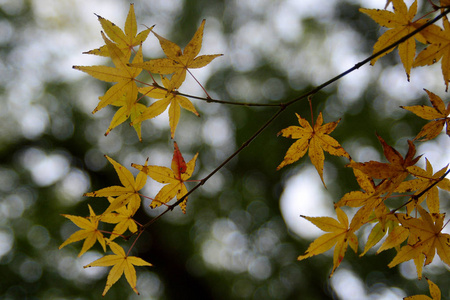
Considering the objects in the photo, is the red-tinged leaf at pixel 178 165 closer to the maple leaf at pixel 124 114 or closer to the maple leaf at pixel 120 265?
the maple leaf at pixel 124 114

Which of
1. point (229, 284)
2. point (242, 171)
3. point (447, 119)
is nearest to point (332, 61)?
point (242, 171)

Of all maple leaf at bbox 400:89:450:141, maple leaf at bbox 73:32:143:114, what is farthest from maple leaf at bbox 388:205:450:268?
maple leaf at bbox 73:32:143:114

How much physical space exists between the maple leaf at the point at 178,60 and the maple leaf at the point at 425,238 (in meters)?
0.37

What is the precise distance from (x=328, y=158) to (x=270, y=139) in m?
0.65

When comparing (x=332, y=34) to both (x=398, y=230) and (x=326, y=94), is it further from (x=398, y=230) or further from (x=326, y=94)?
(x=398, y=230)

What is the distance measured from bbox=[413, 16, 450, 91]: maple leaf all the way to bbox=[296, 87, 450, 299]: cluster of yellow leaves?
45 millimetres

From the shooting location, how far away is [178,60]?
1.53ft

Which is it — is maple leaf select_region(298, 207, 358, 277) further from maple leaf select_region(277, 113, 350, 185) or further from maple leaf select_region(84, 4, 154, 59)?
maple leaf select_region(84, 4, 154, 59)

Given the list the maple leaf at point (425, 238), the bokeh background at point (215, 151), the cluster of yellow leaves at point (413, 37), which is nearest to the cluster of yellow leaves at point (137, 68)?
the cluster of yellow leaves at point (413, 37)

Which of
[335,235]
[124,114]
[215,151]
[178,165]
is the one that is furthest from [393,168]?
[215,151]

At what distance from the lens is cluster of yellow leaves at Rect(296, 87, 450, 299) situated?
441mm

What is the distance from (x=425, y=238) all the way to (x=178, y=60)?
442mm

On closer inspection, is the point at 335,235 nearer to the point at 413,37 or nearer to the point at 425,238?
the point at 425,238

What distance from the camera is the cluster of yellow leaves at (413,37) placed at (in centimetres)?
42
